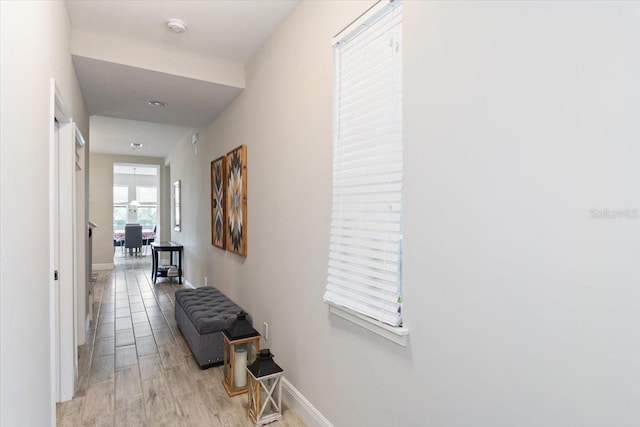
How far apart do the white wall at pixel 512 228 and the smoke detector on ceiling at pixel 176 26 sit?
129 cm

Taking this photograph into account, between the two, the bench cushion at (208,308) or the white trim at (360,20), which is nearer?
the white trim at (360,20)

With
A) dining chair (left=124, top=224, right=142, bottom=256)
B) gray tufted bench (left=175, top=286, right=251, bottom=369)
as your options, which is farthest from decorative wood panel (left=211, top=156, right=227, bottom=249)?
dining chair (left=124, top=224, right=142, bottom=256)

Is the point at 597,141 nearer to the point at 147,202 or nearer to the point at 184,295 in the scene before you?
the point at 184,295

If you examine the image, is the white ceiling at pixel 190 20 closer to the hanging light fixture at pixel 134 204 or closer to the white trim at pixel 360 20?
the white trim at pixel 360 20

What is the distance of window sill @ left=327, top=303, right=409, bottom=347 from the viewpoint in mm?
1516

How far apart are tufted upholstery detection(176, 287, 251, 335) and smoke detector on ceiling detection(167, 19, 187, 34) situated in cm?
235

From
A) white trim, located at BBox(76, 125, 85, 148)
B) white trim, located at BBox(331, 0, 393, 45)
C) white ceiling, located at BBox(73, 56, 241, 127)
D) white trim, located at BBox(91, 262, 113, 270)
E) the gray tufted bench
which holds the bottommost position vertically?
white trim, located at BBox(91, 262, 113, 270)

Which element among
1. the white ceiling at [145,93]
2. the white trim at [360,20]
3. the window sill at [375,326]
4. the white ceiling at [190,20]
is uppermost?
the white ceiling at [190,20]

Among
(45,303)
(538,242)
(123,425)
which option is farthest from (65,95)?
(538,242)

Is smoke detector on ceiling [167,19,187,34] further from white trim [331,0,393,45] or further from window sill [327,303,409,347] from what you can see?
window sill [327,303,409,347]

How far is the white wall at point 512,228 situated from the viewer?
2.92 feet

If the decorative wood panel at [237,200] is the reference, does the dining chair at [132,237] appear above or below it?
below

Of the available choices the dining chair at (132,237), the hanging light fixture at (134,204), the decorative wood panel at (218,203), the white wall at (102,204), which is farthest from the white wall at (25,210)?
the hanging light fixture at (134,204)

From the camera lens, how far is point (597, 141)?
3.01ft
